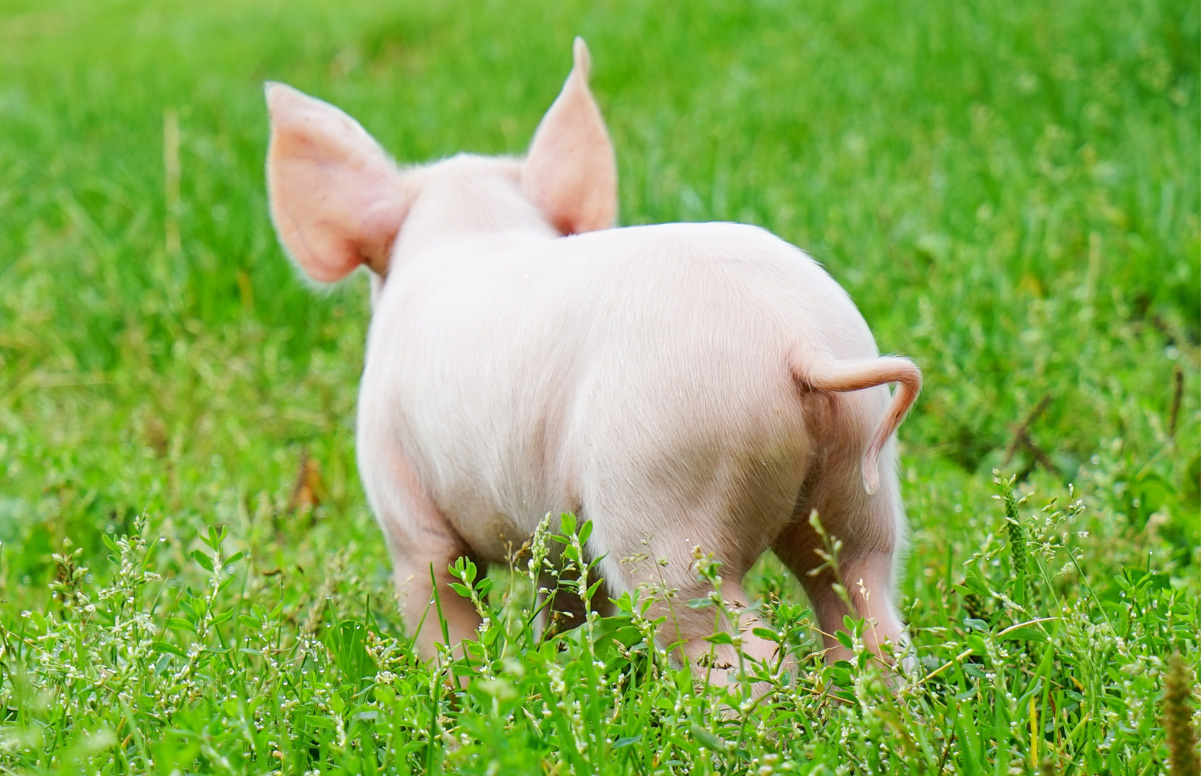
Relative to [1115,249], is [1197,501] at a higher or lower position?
lower

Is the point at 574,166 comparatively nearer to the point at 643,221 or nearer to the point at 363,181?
the point at 363,181

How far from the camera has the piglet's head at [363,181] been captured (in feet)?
8.70

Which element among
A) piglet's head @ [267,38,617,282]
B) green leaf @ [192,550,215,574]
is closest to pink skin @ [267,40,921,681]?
piglet's head @ [267,38,617,282]

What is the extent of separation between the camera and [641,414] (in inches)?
70.6

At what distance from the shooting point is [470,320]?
2100 millimetres

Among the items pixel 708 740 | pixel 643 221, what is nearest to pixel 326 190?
pixel 708 740

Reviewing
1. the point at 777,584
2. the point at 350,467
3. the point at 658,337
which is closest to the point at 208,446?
the point at 350,467

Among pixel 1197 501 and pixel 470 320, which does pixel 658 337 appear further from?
pixel 1197 501

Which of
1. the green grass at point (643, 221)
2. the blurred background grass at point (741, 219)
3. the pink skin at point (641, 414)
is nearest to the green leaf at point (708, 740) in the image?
the green grass at point (643, 221)

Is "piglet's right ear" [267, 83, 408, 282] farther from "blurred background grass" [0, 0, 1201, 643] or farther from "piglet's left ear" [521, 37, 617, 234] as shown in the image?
"blurred background grass" [0, 0, 1201, 643]

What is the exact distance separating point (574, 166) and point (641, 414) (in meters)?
1.05

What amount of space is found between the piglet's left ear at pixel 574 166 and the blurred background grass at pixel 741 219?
90 cm

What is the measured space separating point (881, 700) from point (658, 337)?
60 centimetres

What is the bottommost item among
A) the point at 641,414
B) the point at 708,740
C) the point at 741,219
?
the point at 708,740
